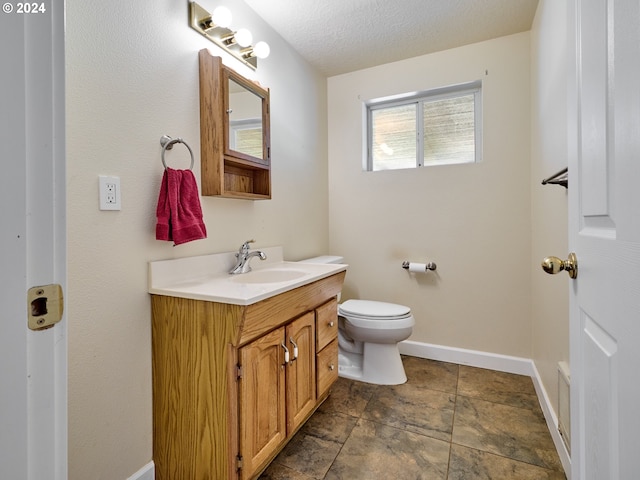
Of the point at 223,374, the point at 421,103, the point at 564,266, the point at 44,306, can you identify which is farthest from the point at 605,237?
the point at 421,103

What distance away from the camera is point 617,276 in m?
0.51

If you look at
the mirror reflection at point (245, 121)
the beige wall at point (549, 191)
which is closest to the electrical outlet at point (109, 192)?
the mirror reflection at point (245, 121)

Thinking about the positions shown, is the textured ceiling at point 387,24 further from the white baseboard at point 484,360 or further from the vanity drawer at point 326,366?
the white baseboard at point 484,360

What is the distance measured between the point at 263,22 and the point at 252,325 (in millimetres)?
1881

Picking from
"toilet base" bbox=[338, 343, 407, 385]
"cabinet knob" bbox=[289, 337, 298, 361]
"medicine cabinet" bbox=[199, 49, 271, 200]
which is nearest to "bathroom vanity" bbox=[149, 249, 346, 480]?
"cabinet knob" bbox=[289, 337, 298, 361]

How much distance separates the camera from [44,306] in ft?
1.36

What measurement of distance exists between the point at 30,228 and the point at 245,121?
55.7 inches

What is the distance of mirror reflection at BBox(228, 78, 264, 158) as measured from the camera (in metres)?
1.57

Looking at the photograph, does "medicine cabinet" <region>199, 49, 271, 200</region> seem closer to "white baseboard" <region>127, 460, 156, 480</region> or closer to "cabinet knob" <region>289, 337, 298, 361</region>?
"cabinet knob" <region>289, 337, 298, 361</region>

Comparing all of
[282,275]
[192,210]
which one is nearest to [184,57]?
[192,210]

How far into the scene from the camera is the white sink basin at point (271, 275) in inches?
63.7

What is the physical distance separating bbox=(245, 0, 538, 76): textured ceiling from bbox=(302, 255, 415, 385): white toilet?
6.08 feet

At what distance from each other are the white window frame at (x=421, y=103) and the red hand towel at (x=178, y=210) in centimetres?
170

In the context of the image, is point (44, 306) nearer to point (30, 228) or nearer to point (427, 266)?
point (30, 228)
